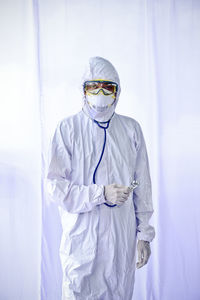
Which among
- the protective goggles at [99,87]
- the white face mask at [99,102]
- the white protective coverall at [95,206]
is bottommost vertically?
the white protective coverall at [95,206]

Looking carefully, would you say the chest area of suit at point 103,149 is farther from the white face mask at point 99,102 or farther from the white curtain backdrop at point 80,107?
the white curtain backdrop at point 80,107

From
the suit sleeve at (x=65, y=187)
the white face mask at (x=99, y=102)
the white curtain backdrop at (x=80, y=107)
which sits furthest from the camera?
the white curtain backdrop at (x=80, y=107)

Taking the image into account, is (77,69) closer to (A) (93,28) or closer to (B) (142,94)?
(A) (93,28)

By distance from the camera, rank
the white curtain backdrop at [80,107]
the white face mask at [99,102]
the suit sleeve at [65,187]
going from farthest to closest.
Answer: the white curtain backdrop at [80,107] < the white face mask at [99,102] < the suit sleeve at [65,187]

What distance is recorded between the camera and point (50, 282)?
1.82 meters

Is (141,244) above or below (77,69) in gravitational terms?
below

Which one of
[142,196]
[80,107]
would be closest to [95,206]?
[142,196]

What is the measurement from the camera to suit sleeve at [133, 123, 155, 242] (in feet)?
4.45

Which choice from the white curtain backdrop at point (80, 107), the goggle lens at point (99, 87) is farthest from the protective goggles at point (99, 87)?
the white curtain backdrop at point (80, 107)

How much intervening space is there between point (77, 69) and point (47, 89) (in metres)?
0.20

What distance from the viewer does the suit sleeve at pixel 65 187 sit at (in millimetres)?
1193

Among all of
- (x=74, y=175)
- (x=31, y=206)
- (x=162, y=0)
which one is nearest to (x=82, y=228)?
(x=74, y=175)

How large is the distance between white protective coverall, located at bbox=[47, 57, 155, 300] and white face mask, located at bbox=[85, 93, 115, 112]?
4 centimetres

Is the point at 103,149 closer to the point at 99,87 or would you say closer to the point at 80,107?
the point at 99,87
